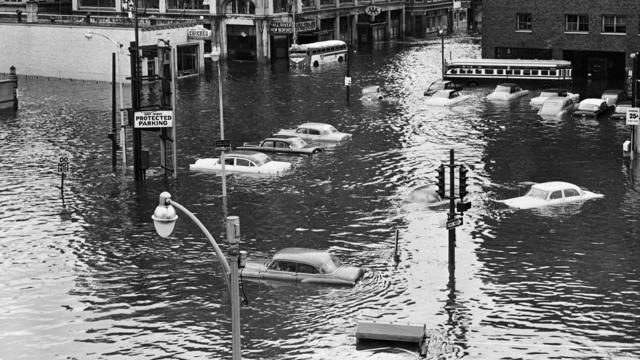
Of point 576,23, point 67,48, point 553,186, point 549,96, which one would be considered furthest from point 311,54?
point 553,186

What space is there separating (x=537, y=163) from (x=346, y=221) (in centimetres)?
1787

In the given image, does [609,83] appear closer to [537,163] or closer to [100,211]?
[537,163]

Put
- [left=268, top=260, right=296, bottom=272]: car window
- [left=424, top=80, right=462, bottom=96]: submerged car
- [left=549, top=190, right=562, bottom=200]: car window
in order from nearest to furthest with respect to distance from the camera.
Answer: [left=268, top=260, right=296, bottom=272]: car window, [left=549, top=190, right=562, bottom=200]: car window, [left=424, top=80, right=462, bottom=96]: submerged car

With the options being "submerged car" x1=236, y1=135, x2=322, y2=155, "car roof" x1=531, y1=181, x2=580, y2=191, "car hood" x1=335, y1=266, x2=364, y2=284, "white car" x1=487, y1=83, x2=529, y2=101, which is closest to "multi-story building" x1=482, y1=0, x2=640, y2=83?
"white car" x1=487, y1=83, x2=529, y2=101

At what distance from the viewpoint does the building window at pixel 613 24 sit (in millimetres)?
101750

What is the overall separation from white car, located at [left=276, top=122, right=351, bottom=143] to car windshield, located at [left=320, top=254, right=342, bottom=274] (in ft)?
97.8

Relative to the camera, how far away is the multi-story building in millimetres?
101562

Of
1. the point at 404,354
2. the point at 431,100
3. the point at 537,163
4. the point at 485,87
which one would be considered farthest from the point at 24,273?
the point at 485,87

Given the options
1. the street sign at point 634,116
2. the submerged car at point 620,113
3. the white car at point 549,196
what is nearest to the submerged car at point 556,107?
the submerged car at point 620,113

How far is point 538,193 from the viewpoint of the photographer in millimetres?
55750

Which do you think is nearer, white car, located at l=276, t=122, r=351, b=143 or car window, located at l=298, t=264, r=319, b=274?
car window, located at l=298, t=264, r=319, b=274

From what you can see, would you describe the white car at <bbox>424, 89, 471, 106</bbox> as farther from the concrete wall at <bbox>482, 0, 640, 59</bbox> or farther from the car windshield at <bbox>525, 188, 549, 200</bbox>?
the car windshield at <bbox>525, 188, 549, 200</bbox>

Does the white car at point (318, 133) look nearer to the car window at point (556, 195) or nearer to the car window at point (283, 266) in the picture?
the car window at point (556, 195)

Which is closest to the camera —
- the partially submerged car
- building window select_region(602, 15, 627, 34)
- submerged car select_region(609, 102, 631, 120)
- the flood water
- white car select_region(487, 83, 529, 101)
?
the flood water
